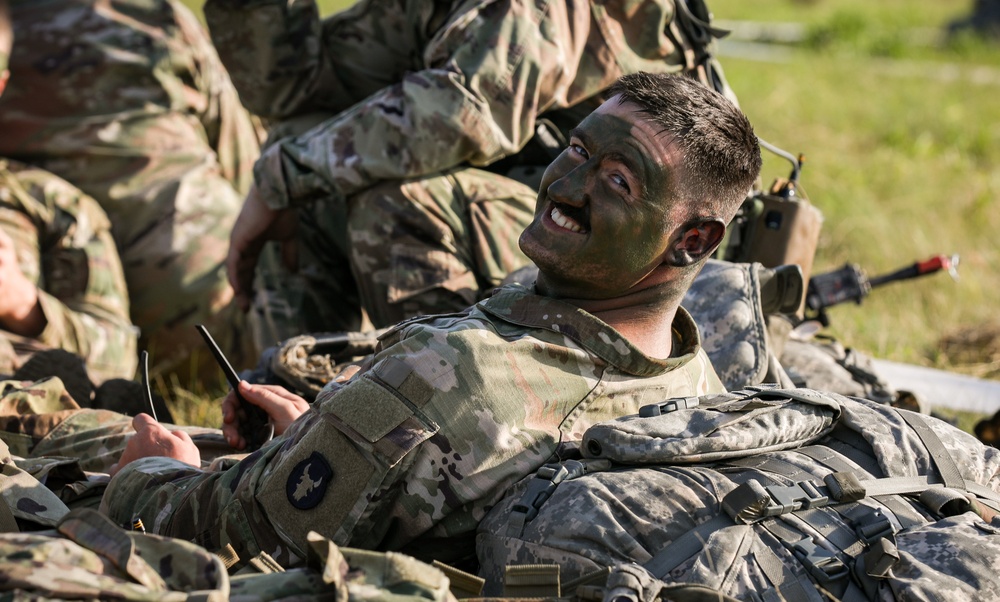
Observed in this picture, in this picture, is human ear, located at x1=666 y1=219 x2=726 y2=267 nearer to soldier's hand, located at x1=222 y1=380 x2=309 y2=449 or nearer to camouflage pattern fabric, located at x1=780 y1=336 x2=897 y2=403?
soldier's hand, located at x1=222 y1=380 x2=309 y2=449

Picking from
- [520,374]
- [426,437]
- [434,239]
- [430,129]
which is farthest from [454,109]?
[426,437]

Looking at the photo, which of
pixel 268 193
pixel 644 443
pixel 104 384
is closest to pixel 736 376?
pixel 644 443

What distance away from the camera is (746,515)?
230 centimetres

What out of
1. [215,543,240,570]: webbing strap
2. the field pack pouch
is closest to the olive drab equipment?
the field pack pouch

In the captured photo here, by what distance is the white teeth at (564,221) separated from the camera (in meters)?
2.72

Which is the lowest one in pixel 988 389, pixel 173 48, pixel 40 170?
pixel 988 389

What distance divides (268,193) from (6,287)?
97 centimetres

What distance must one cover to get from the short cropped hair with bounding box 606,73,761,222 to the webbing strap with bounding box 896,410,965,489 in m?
0.60

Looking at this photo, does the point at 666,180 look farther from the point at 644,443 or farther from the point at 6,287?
the point at 6,287

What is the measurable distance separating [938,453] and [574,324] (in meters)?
0.81

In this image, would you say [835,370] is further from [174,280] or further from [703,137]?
[174,280]

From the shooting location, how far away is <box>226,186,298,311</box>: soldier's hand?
171 inches

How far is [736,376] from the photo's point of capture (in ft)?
11.7

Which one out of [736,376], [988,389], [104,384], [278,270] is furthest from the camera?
[988,389]
